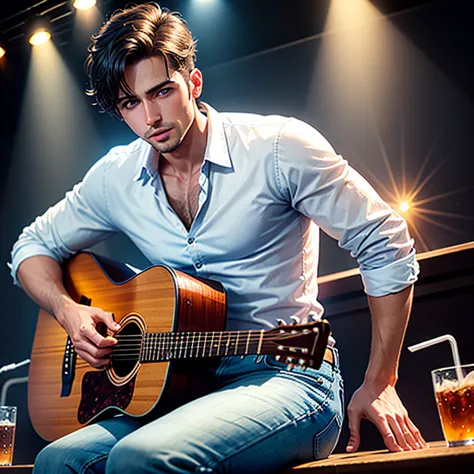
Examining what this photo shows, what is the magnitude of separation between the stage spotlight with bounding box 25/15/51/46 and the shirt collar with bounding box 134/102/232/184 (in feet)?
4.79

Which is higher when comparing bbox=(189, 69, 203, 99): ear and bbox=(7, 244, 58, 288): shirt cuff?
bbox=(189, 69, 203, 99): ear

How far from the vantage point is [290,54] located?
320 centimetres

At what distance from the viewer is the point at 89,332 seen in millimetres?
2020

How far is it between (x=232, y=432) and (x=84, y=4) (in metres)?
2.39

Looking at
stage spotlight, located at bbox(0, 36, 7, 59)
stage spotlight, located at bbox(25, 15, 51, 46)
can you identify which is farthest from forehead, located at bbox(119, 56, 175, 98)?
stage spotlight, located at bbox(0, 36, 7, 59)

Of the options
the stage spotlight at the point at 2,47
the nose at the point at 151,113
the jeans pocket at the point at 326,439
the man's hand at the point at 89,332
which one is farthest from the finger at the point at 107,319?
the stage spotlight at the point at 2,47

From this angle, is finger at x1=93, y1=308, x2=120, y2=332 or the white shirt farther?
finger at x1=93, y1=308, x2=120, y2=332

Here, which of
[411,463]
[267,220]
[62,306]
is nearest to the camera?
[411,463]

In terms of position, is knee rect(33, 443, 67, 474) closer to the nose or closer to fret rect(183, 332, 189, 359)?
fret rect(183, 332, 189, 359)

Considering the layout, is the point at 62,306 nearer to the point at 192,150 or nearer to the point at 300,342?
the point at 192,150

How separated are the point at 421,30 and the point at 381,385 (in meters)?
1.80

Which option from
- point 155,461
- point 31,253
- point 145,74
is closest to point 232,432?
point 155,461

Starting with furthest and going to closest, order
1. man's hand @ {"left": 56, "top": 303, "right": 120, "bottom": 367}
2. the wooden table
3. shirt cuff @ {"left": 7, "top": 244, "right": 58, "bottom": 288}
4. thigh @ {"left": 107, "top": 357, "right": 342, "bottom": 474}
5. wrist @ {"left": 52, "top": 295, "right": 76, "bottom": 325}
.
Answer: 1. shirt cuff @ {"left": 7, "top": 244, "right": 58, "bottom": 288}
2. wrist @ {"left": 52, "top": 295, "right": 76, "bottom": 325}
3. man's hand @ {"left": 56, "top": 303, "right": 120, "bottom": 367}
4. thigh @ {"left": 107, "top": 357, "right": 342, "bottom": 474}
5. the wooden table

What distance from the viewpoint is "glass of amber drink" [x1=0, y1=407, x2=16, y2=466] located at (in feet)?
8.12
